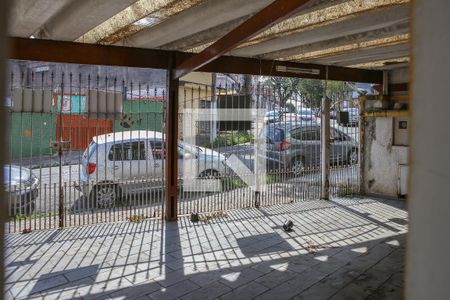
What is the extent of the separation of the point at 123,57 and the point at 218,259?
11.0 ft

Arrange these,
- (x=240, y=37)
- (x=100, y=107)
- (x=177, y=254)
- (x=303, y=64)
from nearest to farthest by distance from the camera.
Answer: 1. (x=240, y=37)
2. (x=177, y=254)
3. (x=100, y=107)
4. (x=303, y=64)

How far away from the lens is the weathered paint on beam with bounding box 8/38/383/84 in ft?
18.3

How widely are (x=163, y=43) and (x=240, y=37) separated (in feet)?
7.37

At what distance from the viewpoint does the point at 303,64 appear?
25.4 ft

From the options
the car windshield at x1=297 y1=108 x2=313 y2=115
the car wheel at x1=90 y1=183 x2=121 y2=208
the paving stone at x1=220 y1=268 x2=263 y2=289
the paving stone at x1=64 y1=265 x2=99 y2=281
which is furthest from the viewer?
the car windshield at x1=297 y1=108 x2=313 y2=115

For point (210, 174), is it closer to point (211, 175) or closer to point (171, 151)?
point (211, 175)

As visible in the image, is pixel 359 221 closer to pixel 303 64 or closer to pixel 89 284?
pixel 303 64

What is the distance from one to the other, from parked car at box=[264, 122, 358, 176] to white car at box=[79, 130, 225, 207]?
7.82ft

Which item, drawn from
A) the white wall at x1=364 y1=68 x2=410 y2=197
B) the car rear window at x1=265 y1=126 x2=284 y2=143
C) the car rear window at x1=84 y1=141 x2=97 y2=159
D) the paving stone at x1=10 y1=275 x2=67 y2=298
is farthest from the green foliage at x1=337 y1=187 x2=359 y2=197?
the paving stone at x1=10 y1=275 x2=67 y2=298

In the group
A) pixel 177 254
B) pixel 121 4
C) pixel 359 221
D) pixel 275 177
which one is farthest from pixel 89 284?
pixel 275 177

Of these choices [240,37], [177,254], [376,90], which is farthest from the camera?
[376,90]

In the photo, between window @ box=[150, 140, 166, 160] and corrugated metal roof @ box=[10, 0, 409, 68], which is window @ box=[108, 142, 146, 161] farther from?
corrugated metal roof @ box=[10, 0, 409, 68]

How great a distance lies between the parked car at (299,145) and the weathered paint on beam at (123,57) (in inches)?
101

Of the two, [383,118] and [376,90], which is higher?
[376,90]
